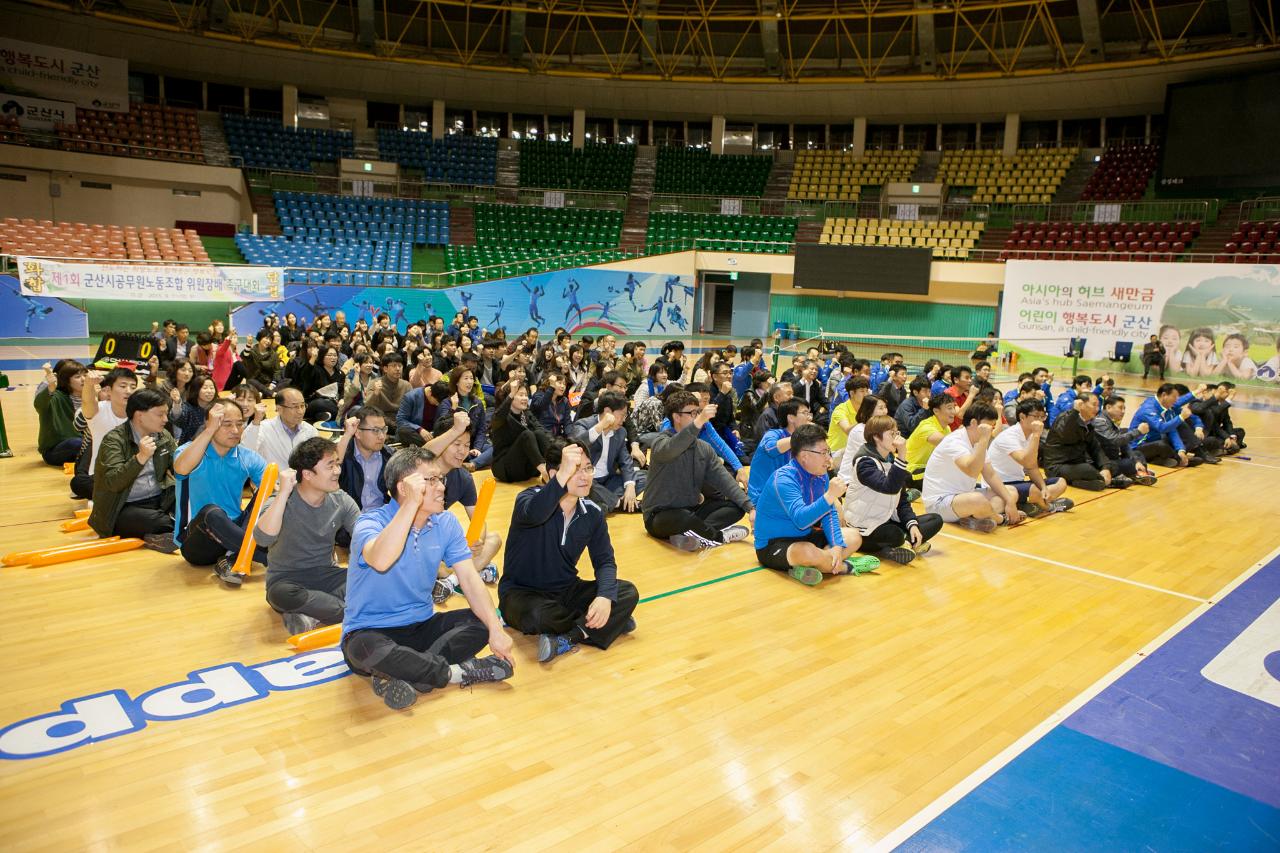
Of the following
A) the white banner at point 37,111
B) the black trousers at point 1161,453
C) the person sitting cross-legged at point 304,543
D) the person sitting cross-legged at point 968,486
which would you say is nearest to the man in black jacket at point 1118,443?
the black trousers at point 1161,453

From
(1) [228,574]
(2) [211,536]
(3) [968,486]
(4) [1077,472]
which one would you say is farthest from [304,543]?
A: (4) [1077,472]

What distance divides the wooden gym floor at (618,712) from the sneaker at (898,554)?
112 mm

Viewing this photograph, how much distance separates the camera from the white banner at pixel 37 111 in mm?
25253

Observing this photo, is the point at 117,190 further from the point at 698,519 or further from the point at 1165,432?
the point at 1165,432

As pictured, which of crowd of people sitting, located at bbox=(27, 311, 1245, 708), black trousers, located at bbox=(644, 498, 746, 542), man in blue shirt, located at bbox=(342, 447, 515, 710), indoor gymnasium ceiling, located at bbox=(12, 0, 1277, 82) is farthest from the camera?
indoor gymnasium ceiling, located at bbox=(12, 0, 1277, 82)

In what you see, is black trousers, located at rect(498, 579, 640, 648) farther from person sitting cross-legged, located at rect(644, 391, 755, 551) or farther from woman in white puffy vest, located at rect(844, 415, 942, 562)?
woman in white puffy vest, located at rect(844, 415, 942, 562)

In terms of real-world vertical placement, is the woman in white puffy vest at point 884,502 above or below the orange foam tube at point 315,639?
above

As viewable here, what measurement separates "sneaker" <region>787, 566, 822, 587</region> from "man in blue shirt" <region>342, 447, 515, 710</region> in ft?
8.57

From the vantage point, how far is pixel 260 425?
6699mm

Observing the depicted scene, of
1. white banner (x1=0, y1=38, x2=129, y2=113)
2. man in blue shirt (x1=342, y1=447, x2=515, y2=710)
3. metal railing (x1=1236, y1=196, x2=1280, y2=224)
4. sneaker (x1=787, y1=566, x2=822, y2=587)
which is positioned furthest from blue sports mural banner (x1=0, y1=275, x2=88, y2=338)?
metal railing (x1=1236, y1=196, x2=1280, y2=224)

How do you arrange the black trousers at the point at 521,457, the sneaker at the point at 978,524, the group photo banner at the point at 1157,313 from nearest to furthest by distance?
the sneaker at the point at 978,524 < the black trousers at the point at 521,457 < the group photo banner at the point at 1157,313

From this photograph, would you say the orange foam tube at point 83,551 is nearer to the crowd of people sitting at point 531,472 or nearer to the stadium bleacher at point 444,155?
the crowd of people sitting at point 531,472

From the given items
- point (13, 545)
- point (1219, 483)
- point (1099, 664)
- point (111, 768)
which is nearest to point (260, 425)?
point (13, 545)

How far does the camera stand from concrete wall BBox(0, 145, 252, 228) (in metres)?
24.5
